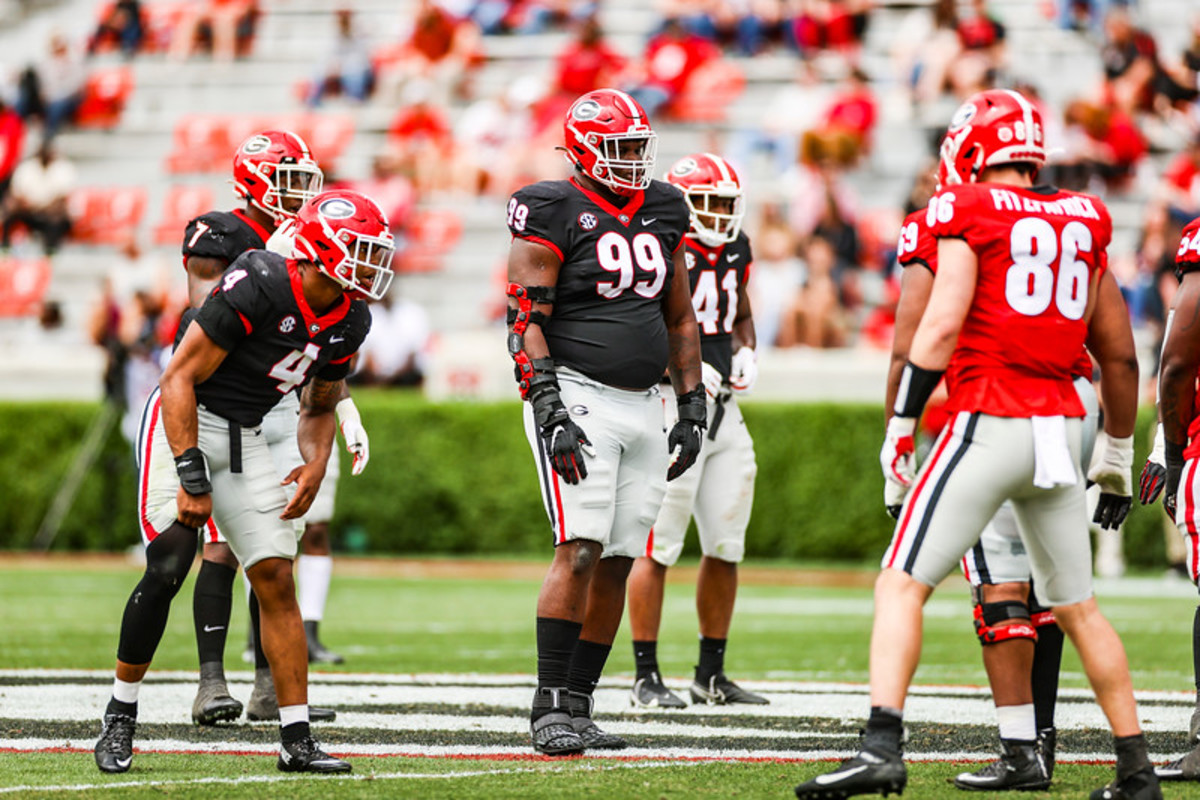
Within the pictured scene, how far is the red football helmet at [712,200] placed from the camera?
299 inches

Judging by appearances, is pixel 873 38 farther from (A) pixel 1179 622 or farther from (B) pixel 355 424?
(B) pixel 355 424

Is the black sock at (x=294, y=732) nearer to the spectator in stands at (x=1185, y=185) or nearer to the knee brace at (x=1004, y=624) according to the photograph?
the knee brace at (x=1004, y=624)

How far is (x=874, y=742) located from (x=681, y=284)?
229 cm

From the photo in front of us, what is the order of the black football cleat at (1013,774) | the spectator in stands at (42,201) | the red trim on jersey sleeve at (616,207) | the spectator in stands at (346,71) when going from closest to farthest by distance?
the black football cleat at (1013,774)
the red trim on jersey sleeve at (616,207)
the spectator in stands at (42,201)
the spectator in stands at (346,71)

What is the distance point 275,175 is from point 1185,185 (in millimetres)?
12622

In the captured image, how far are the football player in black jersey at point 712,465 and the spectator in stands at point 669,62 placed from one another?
12.8 meters

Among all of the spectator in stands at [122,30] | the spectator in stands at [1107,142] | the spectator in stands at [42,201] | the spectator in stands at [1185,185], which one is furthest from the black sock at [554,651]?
the spectator in stands at [122,30]

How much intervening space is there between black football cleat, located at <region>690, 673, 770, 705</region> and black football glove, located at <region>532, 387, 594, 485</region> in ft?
5.81

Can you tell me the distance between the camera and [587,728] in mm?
6016

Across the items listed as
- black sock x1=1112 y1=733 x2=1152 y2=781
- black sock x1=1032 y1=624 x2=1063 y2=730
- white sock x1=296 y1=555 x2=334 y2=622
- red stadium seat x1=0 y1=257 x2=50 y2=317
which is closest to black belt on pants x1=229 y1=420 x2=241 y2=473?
black sock x1=1032 y1=624 x2=1063 y2=730

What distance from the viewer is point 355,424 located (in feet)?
21.9

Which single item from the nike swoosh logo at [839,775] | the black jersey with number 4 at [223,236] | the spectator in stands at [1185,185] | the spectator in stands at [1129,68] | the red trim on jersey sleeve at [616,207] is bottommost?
the nike swoosh logo at [839,775]

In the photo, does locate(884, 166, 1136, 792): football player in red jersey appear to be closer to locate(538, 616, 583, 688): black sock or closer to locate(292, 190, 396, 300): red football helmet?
locate(538, 616, 583, 688): black sock

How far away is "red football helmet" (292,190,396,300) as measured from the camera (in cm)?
554
